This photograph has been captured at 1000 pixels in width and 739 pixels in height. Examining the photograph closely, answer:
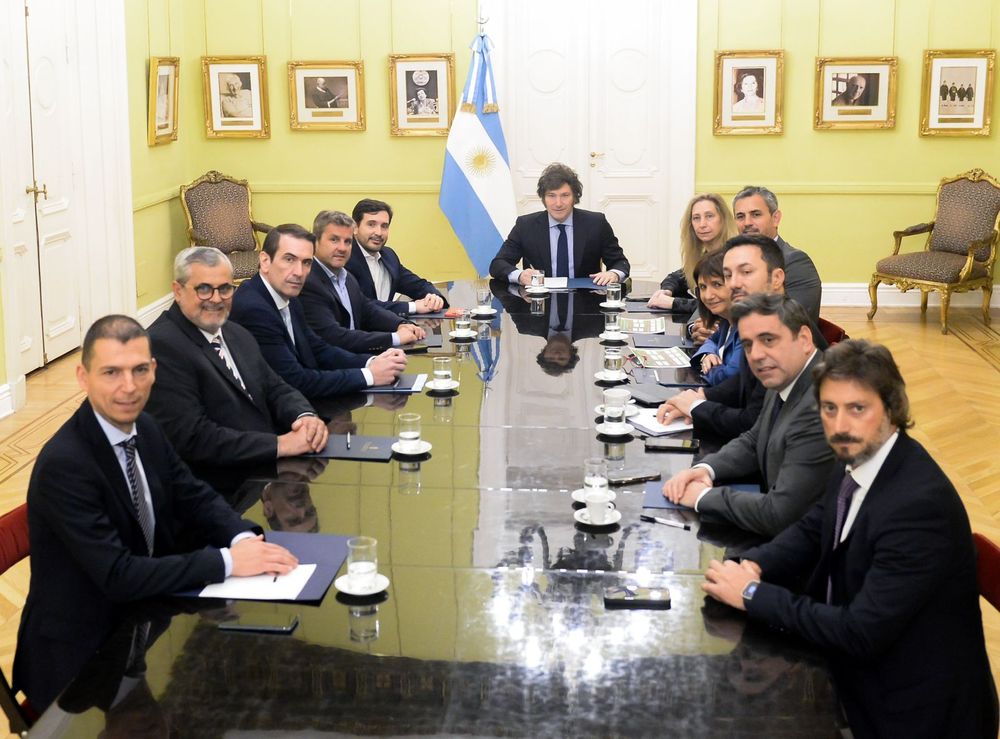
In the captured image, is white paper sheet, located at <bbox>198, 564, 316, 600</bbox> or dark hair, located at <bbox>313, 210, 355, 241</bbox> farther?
dark hair, located at <bbox>313, 210, 355, 241</bbox>

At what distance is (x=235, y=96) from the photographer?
1149 centimetres

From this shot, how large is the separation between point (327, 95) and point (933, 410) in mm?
6210

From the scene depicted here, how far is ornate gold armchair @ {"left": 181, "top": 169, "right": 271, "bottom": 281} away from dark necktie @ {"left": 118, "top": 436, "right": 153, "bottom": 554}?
7467mm

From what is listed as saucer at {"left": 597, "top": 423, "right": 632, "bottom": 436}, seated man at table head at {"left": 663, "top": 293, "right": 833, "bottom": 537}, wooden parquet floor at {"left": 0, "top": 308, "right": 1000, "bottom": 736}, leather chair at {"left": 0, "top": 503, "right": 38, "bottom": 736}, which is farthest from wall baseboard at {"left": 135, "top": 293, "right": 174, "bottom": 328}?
seated man at table head at {"left": 663, "top": 293, "right": 833, "bottom": 537}

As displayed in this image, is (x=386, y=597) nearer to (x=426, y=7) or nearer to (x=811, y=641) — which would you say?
(x=811, y=641)

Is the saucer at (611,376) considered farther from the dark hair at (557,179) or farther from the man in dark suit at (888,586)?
the dark hair at (557,179)

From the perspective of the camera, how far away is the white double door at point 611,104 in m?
11.2

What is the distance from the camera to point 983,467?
23.2ft

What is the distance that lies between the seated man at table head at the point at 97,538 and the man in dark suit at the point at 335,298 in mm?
2952

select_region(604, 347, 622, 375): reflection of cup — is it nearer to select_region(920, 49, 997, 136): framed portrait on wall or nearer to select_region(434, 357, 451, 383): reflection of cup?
select_region(434, 357, 451, 383): reflection of cup

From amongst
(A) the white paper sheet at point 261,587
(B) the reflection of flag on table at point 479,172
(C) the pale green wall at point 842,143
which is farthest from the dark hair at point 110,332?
(C) the pale green wall at point 842,143

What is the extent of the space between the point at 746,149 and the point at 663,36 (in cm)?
129

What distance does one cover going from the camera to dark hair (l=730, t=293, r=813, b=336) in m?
3.86

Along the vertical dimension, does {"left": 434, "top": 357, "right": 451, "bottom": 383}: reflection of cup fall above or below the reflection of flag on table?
below
